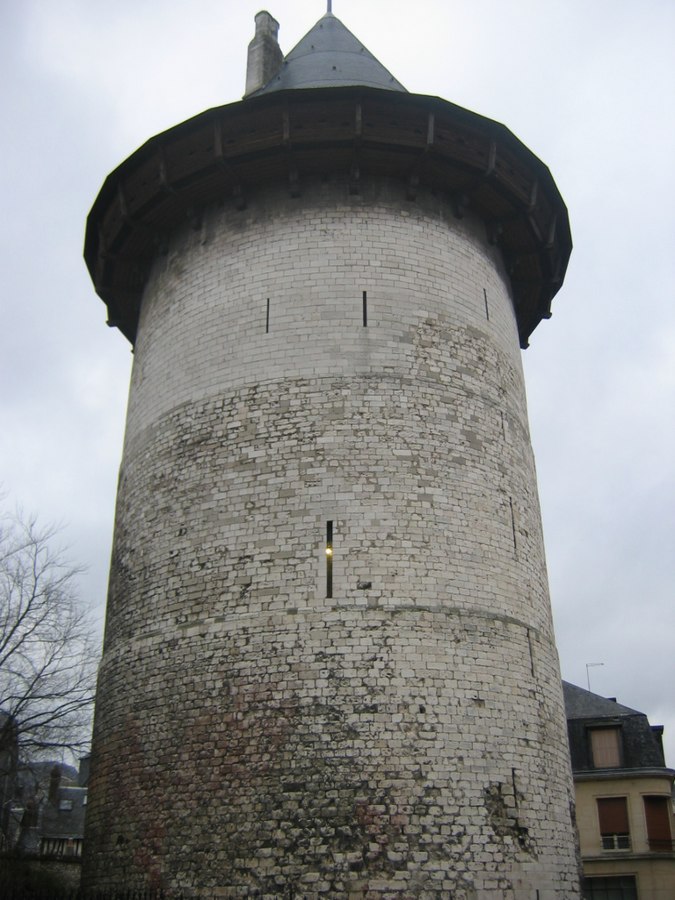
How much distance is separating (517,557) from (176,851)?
19.7ft

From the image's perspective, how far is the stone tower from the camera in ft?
33.6

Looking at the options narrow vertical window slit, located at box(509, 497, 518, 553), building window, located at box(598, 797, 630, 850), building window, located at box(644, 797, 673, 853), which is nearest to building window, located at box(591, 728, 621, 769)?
building window, located at box(598, 797, 630, 850)

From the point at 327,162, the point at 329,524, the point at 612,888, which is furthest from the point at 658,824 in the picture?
the point at 327,162

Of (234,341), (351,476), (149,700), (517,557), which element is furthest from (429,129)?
(149,700)

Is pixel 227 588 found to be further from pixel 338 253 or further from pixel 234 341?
pixel 338 253

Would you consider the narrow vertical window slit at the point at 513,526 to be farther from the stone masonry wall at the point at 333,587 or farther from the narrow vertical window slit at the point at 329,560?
the narrow vertical window slit at the point at 329,560

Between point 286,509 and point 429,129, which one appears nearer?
point 286,509

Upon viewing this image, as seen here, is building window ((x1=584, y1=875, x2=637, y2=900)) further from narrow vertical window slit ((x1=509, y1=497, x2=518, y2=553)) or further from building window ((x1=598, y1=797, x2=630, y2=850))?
narrow vertical window slit ((x1=509, y1=497, x2=518, y2=553))

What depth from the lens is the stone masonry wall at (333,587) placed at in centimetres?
1016

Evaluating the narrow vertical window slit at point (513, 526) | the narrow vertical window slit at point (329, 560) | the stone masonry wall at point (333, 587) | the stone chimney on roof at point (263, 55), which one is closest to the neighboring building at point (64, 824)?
the stone masonry wall at point (333, 587)

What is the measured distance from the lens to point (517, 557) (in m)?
12.5

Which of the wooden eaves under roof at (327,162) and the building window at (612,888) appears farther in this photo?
the building window at (612,888)

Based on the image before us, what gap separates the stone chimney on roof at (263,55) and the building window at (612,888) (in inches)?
872

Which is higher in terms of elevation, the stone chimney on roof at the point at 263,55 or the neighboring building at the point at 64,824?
the stone chimney on roof at the point at 263,55
